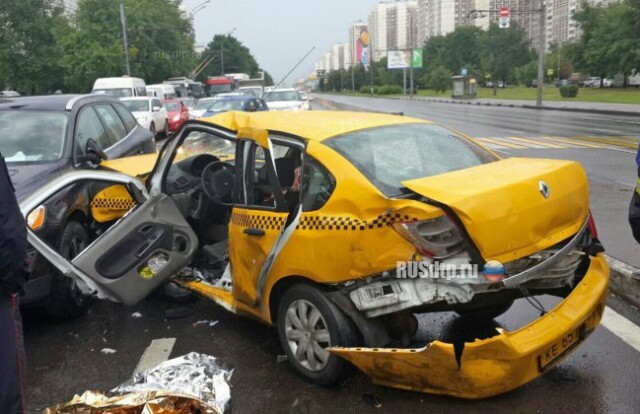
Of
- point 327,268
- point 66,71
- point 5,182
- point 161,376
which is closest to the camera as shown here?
point 5,182

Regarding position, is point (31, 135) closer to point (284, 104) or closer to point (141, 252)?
point (141, 252)

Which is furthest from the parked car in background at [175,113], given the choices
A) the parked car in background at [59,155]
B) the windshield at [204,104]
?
the parked car in background at [59,155]

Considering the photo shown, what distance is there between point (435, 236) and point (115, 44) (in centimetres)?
4304

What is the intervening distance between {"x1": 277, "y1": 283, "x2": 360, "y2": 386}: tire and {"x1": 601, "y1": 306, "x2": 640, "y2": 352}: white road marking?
2.03 m

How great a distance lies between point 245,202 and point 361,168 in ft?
3.41

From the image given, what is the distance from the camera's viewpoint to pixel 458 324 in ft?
15.0

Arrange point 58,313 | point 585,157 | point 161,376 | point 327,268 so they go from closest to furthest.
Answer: point 161,376 < point 327,268 < point 58,313 < point 585,157

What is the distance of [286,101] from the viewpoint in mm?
25469

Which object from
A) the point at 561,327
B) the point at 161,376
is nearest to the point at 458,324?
the point at 561,327

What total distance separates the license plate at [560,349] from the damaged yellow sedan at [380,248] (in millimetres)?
13

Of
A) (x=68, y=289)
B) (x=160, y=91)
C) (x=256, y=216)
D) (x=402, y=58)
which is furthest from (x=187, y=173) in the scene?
(x=402, y=58)

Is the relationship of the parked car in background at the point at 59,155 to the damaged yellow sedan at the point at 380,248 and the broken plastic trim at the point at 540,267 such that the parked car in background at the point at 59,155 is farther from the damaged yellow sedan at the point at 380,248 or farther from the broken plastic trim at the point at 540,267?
the broken plastic trim at the point at 540,267

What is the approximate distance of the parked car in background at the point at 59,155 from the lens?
4.65 m

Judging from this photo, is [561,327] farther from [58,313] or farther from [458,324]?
[58,313]
